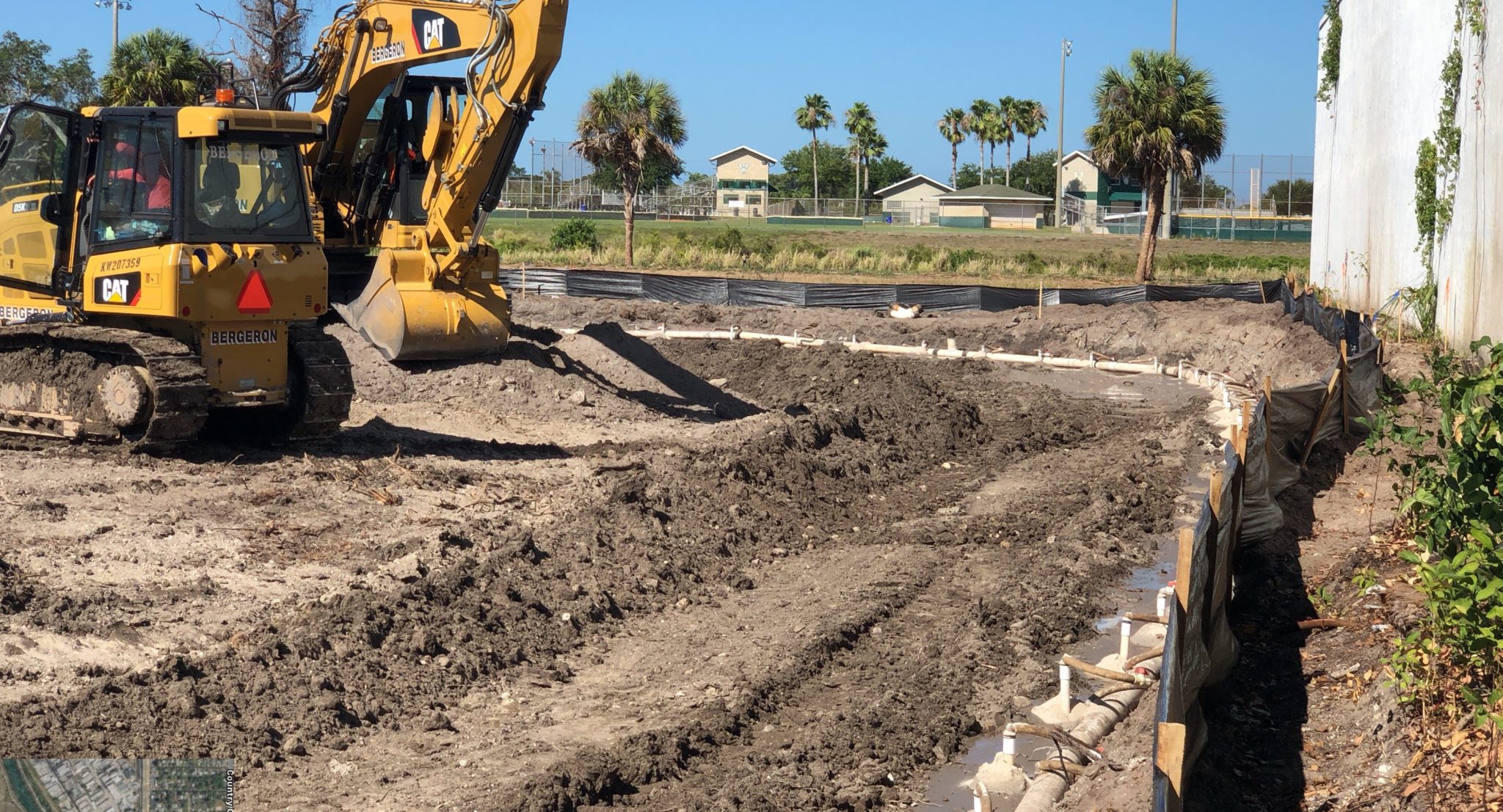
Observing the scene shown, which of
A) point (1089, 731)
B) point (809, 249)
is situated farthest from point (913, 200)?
point (1089, 731)

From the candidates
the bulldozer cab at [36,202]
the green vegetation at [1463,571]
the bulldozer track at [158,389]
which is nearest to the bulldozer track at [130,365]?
the bulldozer track at [158,389]

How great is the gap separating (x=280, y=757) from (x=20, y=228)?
25.8ft

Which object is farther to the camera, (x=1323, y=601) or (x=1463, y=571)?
(x=1323, y=601)

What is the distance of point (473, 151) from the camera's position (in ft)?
43.6

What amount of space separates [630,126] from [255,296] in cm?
2823

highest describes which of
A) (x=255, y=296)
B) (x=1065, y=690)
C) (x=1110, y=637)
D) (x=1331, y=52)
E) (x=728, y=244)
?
(x=1331, y=52)

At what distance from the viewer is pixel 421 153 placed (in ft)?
48.9

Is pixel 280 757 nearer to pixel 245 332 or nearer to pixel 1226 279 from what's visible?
Result: pixel 245 332

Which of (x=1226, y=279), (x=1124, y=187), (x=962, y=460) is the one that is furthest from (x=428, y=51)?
(x=1124, y=187)

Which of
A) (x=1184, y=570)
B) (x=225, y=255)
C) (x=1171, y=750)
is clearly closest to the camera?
(x=1171, y=750)

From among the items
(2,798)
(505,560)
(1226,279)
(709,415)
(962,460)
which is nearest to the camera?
(2,798)

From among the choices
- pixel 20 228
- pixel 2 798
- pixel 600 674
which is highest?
pixel 20 228

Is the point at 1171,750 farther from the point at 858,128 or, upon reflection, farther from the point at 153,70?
the point at 858,128

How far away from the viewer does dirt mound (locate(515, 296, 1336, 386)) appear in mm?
22734
